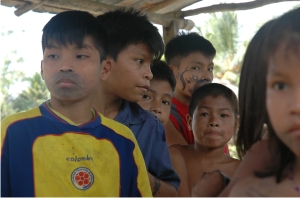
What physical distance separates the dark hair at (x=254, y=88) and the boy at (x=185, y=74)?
2045 mm

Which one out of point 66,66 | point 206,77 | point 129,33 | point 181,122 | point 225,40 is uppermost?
point 225,40

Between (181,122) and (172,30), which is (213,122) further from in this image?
(172,30)

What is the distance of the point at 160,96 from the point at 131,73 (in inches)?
23.0

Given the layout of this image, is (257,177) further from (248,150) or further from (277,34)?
(277,34)

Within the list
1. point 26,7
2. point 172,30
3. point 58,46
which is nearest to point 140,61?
point 58,46

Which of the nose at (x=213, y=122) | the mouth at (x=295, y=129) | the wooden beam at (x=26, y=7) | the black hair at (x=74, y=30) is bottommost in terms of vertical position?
the mouth at (x=295, y=129)

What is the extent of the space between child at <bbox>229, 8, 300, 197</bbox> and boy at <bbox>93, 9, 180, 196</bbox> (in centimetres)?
103

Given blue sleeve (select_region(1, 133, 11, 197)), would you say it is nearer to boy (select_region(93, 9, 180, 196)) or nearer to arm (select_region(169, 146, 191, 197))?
boy (select_region(93, 9, 180, 196))

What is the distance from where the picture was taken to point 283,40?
1062 millimetres

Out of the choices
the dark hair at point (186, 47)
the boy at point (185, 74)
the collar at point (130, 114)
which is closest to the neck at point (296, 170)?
the collar at point (130, 114)

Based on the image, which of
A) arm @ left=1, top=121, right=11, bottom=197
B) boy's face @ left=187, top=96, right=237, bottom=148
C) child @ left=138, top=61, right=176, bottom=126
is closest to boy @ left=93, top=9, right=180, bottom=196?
child @ left=138, top=61, right=176, bottom=126

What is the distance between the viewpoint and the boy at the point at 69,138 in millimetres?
1607

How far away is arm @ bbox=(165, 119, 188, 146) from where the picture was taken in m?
3.29

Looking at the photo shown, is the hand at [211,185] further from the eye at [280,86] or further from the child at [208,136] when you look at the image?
the child at [208,136]
